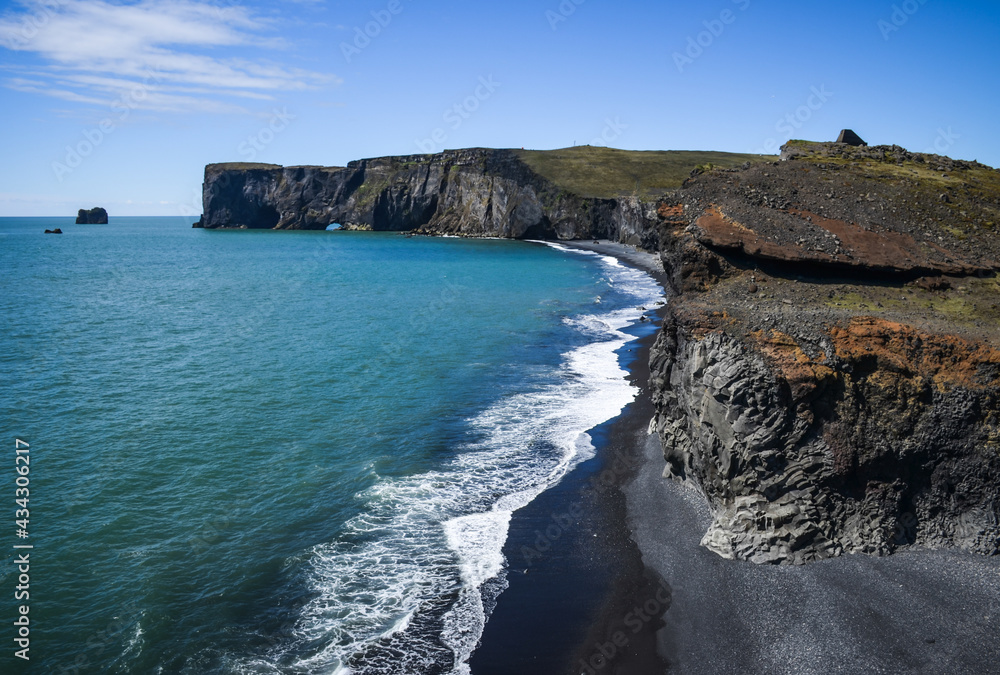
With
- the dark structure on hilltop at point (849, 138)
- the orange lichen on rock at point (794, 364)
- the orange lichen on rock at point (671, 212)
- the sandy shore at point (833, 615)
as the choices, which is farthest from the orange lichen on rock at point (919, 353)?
the dark structure on hilltop at point (849, 138)

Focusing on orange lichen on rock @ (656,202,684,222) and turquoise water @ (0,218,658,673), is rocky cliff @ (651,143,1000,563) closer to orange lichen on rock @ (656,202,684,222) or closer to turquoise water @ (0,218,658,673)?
orange lichen on rock @ (656,202,684,222)

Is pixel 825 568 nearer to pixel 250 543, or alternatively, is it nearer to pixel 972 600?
pixel 972 600

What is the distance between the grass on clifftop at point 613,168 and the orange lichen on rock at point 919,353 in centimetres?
10661

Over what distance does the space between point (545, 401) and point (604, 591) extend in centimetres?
1498

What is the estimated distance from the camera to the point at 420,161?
164625 mm

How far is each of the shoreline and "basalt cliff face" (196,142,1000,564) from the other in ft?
7.99

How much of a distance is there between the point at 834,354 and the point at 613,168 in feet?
477

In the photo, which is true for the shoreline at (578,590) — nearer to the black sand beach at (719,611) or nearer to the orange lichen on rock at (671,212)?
the black sand beach at (719,611)

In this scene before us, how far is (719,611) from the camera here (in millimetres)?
13859

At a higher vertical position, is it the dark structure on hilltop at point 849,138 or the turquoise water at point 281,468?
the dark structure on hilltop at point 849,138

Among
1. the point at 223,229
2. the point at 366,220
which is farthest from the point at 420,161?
the point at 223,229

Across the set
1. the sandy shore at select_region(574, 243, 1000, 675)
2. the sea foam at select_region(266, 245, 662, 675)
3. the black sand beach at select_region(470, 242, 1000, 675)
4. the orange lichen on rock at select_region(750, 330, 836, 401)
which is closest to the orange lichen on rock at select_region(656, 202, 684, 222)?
the orange lichen on rock at select_region(750, 330, 836, 401)

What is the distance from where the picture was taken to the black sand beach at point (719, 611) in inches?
480

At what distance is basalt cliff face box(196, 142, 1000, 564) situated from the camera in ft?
48.8
